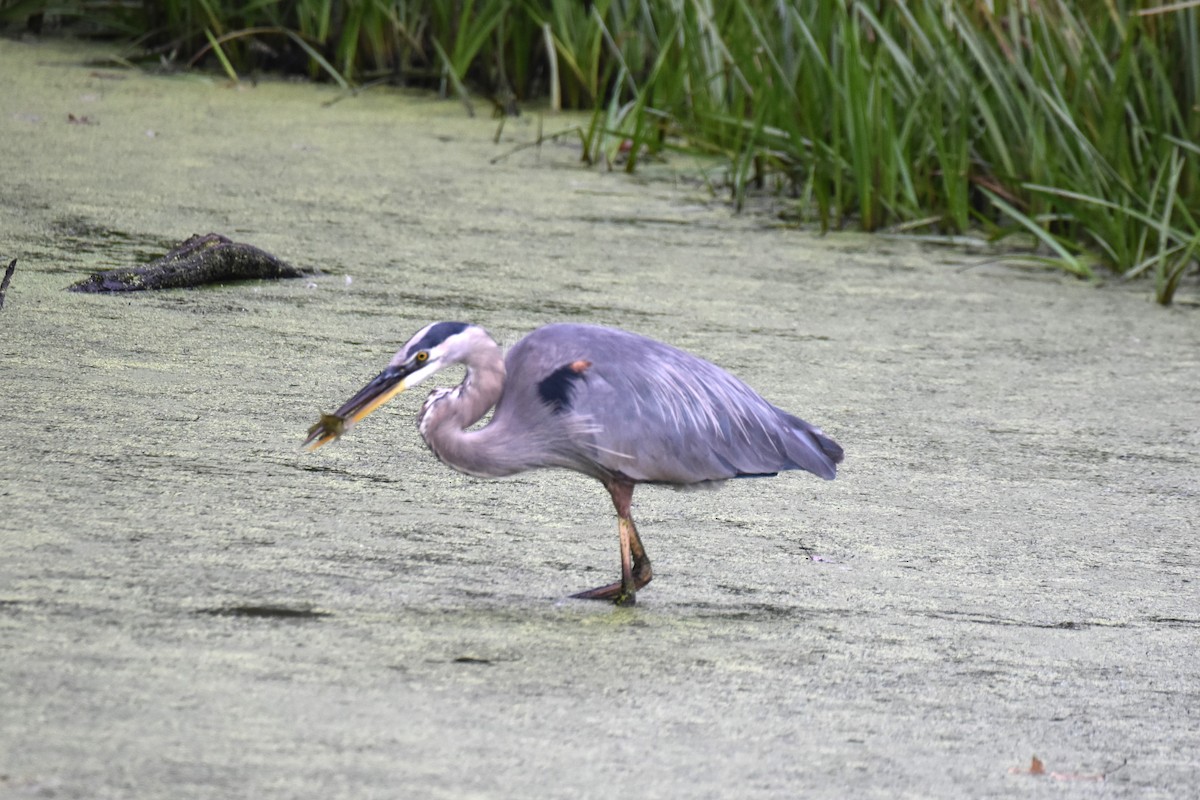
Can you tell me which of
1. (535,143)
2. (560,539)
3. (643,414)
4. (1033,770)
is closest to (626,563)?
(643,414)

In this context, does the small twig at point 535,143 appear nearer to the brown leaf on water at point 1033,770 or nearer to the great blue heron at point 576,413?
the great blue heron at point 576,413

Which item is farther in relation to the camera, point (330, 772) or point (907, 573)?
point (907, 573)

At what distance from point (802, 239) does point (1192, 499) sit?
1.67 meters

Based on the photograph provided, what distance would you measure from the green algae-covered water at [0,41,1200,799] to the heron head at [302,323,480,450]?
158mm

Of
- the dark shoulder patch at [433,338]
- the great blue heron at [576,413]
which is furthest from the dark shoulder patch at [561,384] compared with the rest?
the dark shoulder patch at [433,338]

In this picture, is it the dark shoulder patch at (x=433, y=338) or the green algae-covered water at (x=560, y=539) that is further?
the dark shoulder patch at (x=433, y=338)

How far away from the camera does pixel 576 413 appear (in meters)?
1.77

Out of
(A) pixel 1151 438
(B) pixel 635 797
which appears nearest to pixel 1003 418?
(A) pixel 1151 438

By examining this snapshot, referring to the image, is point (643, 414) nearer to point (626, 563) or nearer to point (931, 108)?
point (626, 563)

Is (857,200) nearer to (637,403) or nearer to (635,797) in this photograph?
(637,403)

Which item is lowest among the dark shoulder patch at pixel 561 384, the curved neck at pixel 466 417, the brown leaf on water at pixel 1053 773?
the brown leaf on water at pixel 1053 773

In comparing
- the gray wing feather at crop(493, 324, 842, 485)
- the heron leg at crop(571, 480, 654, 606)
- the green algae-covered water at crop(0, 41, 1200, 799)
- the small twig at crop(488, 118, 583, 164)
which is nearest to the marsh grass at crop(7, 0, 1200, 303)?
the small twig at crop(488, 118, 583, 164)

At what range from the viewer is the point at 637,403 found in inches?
70.5

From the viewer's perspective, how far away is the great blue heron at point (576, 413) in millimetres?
1757
